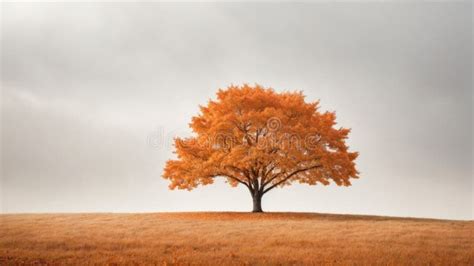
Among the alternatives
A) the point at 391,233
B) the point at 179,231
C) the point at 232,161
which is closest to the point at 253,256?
the point at 179,231

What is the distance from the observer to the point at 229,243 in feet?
77.7

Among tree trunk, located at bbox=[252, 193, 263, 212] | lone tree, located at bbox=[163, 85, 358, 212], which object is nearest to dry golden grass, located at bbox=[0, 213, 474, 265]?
lone tree, located at bbox=[163, 85, 358, 212]

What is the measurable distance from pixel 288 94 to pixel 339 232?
17576 millimetres

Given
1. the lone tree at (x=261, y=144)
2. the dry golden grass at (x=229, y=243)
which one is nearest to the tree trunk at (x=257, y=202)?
the lone tree at (x=261, y=144)

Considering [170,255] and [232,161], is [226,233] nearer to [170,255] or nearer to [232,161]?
[170,255]

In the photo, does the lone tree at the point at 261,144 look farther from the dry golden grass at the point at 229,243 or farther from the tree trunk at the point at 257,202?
the dry golden grass at the point at 229,243

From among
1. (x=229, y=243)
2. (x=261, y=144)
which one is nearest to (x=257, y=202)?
(x=261, y=144)

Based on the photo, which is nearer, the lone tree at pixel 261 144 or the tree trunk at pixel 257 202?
the lone tree at pixel 261 144

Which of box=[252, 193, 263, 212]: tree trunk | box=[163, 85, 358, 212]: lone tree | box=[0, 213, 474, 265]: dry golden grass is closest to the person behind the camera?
box=[0, 213, 474, 265]: dry golden grass

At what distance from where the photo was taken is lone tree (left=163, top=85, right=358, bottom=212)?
39531 mm

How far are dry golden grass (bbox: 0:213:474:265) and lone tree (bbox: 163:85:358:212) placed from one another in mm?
7395

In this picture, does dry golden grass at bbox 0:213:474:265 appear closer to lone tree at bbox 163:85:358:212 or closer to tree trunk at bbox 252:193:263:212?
lone tree at bbox 163:85:358:212

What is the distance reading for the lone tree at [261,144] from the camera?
130ft

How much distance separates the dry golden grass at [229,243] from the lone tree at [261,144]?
7395 millimetres
